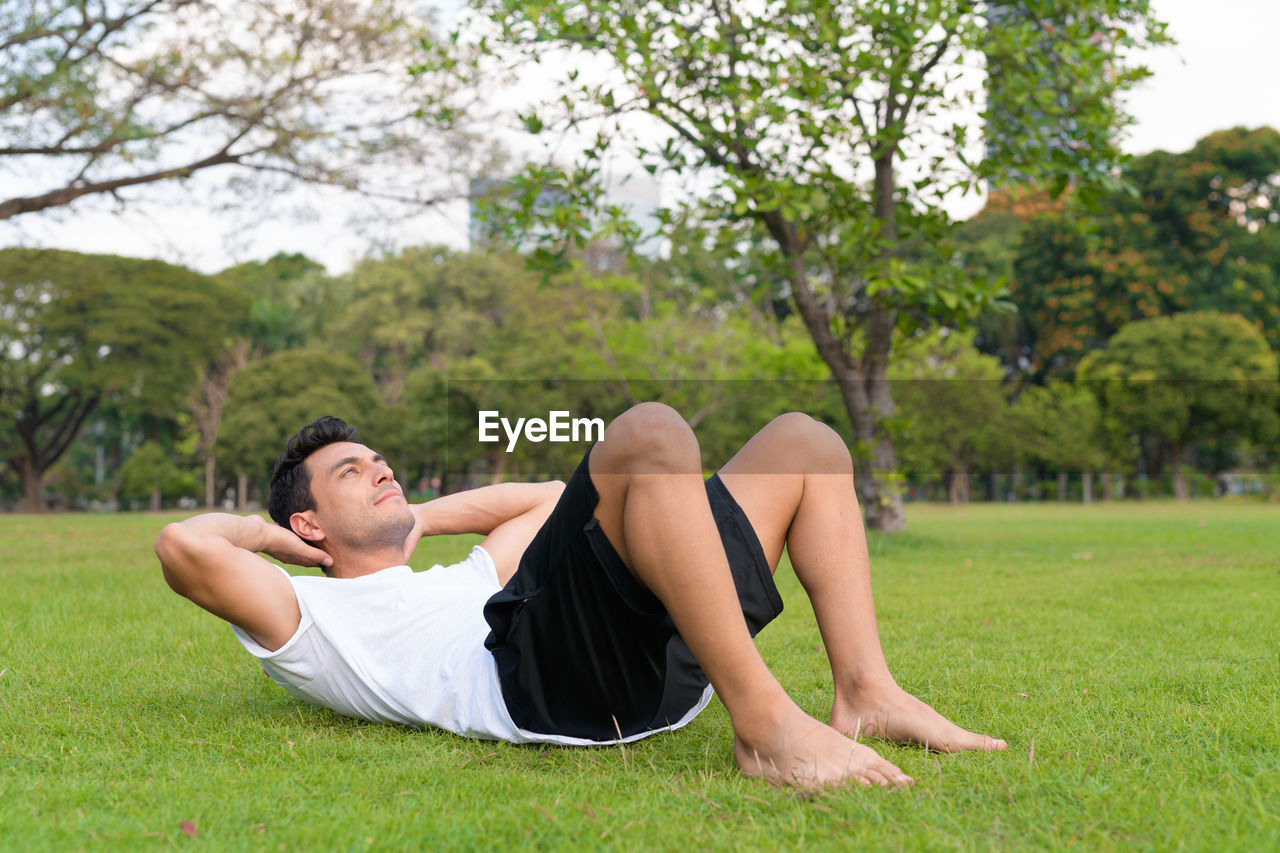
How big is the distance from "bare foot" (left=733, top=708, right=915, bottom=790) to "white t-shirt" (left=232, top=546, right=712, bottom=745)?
43 cm

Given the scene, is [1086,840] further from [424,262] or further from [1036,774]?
[424,262]

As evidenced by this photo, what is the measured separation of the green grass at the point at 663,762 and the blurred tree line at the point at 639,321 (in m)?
21.5

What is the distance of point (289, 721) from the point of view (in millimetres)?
2617

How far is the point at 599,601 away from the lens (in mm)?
2068

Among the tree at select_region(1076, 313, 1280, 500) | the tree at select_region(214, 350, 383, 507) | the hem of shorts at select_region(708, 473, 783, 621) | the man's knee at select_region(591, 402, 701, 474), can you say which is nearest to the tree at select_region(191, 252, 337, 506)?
the tree at select_region(214, 350, 383, 507)

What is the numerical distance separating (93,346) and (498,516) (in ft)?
105

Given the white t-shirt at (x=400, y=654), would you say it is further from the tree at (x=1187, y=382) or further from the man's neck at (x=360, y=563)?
the tree at (x=1187, y=382)

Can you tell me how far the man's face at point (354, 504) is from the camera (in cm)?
250

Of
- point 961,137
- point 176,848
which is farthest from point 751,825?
point 961,137

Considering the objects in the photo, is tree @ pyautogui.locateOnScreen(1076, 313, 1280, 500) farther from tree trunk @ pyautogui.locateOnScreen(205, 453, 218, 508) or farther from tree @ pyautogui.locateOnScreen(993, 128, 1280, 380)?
tree trunk @ pyautogui.locateOnScreen(205, 453, 218, 508)

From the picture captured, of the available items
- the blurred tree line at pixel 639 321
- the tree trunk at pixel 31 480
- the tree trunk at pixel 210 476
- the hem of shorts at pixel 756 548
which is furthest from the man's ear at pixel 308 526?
the tree trunk at pixel 31 480

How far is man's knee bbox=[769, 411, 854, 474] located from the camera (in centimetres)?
229

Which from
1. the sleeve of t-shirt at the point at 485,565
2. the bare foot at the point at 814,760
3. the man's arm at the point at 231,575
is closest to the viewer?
the bare foot at the point at 814,760

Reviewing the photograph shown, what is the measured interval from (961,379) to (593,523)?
29508mm
